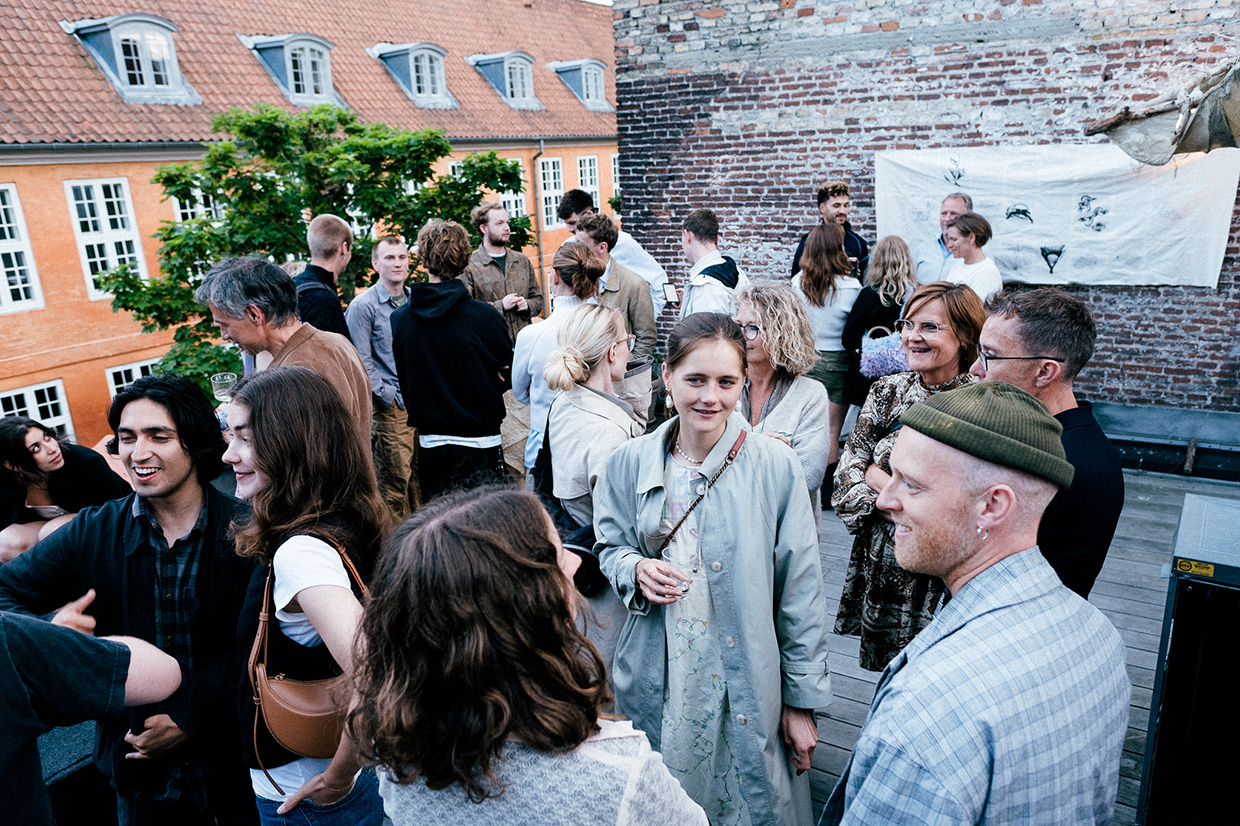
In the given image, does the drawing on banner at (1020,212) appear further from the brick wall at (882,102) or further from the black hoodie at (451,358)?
the black hoodie at (451,358)

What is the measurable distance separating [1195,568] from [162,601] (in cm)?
308

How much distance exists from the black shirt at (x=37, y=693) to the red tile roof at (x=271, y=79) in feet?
56.3

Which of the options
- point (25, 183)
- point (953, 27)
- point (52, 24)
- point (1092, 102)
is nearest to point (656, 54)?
point (953, 27)

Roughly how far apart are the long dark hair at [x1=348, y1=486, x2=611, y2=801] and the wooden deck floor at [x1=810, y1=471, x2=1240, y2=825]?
2.14 meters

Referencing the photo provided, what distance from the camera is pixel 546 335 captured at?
12.7 feet

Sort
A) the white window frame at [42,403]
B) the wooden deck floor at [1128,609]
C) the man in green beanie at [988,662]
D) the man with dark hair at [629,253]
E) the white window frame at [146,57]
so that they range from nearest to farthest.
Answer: the man in green beanie at [988,662] < the wooden deck floor at [1128,609] < the man with dark hair at [629,253] < the white window frame at [42,403] < the white window frame at [146,57]

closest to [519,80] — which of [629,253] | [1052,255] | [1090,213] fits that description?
[629,253]

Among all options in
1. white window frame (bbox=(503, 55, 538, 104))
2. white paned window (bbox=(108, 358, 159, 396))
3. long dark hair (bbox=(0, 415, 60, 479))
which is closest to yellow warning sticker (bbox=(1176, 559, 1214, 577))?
long dark hair (bbox=(0, 415, 60, 479))

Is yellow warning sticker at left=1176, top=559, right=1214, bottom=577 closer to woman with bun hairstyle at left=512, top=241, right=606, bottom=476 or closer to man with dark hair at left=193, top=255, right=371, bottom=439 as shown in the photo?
woman with bun hairstyle at left=512, top=241, right=606, bottom=476

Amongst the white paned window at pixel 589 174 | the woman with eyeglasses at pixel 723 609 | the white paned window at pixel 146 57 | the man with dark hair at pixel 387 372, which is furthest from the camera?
the white paned window at pixel 589 174

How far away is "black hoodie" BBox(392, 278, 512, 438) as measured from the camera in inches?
167

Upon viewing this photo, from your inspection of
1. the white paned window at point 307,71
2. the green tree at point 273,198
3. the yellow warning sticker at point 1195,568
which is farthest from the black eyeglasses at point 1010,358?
the white paned window at point 307,71

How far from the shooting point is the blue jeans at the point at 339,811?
6.39 feet

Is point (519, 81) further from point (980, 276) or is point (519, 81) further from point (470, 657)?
point (470, 657)
